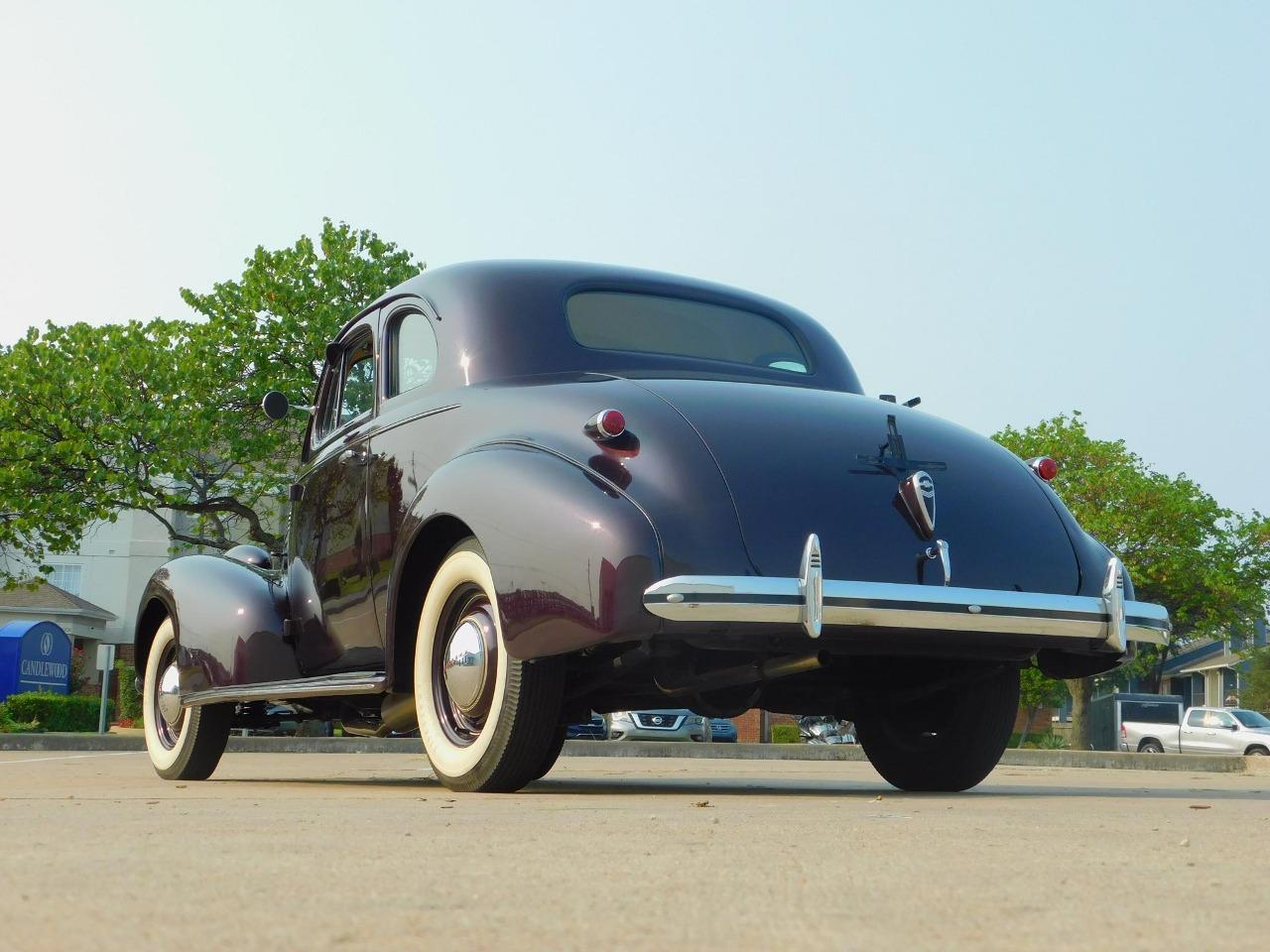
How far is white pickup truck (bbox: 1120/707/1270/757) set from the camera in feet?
120

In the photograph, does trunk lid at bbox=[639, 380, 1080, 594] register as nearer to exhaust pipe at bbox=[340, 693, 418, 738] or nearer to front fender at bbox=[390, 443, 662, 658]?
front fender at bbox=[390, 443, 662, 658]

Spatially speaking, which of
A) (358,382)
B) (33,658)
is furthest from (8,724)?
(358,382)

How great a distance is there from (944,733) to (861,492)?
66.2 inches

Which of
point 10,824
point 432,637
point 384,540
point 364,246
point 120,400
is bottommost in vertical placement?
point 10,824

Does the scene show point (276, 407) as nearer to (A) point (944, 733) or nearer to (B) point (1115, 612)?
(A) point (944, 733)

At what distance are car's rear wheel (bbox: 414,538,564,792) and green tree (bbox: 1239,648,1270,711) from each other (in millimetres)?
64295

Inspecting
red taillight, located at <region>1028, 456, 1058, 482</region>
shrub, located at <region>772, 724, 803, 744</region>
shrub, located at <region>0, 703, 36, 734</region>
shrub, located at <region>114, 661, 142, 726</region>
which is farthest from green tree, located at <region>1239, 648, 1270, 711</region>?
red taillight, located at <region>1028, 456, 1058, 482</region>

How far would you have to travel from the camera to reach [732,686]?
559cm

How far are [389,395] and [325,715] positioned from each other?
150cm

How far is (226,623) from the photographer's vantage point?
282 inches

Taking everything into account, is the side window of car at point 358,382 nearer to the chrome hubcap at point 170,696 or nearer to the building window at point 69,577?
the chrome hubcap at point 170,696

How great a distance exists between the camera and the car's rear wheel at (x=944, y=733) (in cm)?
632

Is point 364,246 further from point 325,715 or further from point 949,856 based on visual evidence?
point 949,856

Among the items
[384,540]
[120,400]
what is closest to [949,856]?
[384,540]
